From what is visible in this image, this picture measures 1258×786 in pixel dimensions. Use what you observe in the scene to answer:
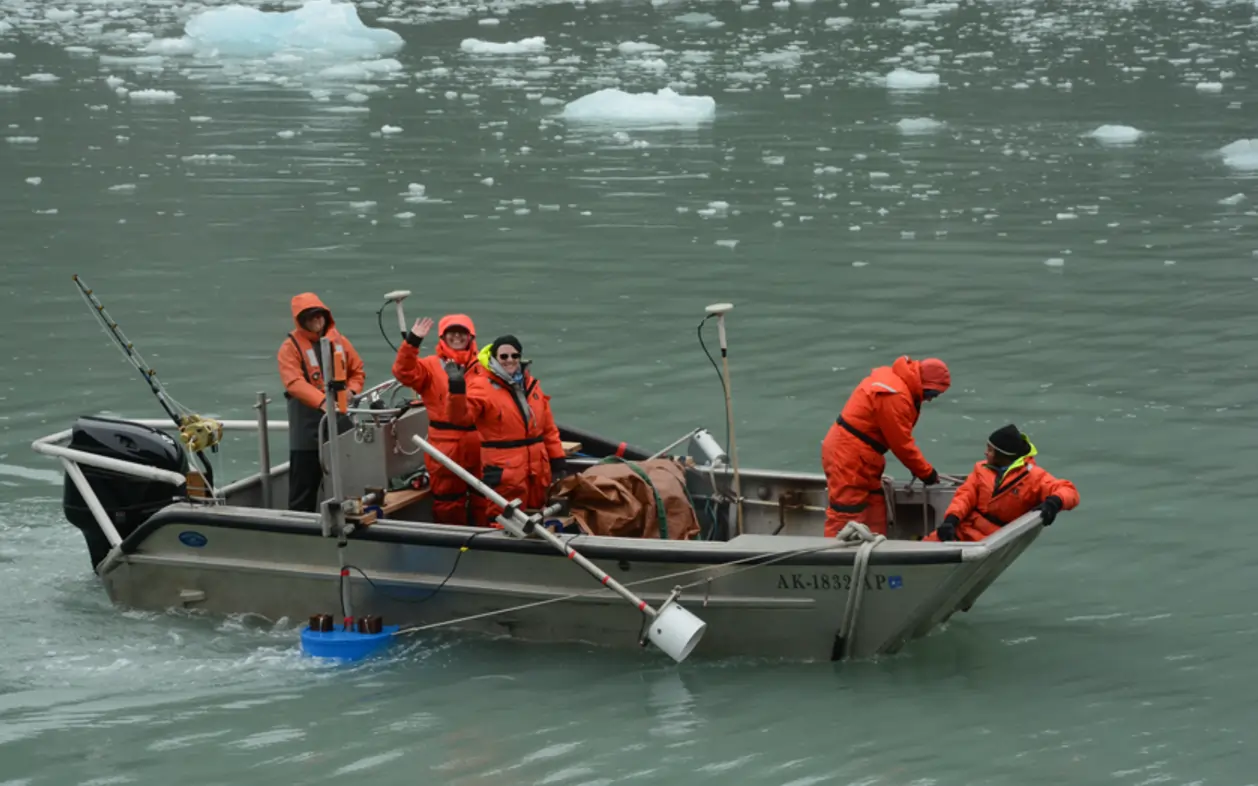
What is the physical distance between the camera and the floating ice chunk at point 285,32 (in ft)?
128

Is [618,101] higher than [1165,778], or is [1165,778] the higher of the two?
[618,101]

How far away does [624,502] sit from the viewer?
352 inches

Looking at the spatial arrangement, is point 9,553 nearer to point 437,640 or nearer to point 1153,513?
point 437,640

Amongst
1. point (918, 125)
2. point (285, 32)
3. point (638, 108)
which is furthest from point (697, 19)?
point (918, 125)

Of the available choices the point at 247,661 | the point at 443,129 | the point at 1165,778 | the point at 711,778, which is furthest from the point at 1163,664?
the point at 443,129

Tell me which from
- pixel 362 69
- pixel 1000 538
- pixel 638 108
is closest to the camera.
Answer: pixel 1000 538

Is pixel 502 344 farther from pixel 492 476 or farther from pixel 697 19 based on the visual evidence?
pixel 697 19

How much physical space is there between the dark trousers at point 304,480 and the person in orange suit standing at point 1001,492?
3.59m

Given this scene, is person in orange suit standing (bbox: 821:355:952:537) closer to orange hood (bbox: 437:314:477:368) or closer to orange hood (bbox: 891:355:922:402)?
orange hood (bbox: 891:355:922:402)

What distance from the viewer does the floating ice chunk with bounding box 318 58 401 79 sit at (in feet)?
114

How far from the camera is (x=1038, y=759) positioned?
25.2 ft

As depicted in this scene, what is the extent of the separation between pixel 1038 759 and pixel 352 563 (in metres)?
3.71

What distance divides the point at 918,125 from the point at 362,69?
44.0 feet

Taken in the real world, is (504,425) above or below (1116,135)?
below
